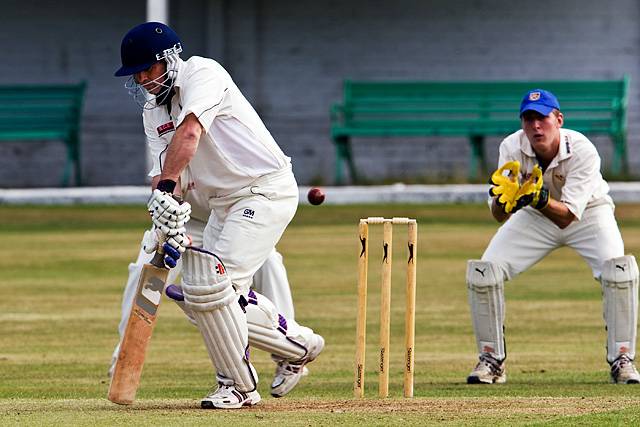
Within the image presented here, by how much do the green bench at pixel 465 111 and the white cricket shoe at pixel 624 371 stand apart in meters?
10.9

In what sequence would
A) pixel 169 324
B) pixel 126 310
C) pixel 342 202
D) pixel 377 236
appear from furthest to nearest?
pixel 342 202 → pixel 377 236 → pixel 169 324 → pixel 126 310

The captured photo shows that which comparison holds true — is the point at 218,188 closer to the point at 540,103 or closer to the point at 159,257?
the point at 159,257

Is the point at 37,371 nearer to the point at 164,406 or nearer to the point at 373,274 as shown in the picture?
the point at 164,406

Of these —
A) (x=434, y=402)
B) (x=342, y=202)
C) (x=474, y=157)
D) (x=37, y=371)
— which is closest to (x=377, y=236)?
(x=342, y=202)

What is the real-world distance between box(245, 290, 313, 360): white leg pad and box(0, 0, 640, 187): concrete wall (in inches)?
510

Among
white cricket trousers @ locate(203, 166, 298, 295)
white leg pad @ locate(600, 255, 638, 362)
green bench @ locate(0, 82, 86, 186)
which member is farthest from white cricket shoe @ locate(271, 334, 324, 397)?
green bench @ locate(0, 82, 86, 186)

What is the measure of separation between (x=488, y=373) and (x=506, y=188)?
843 mm

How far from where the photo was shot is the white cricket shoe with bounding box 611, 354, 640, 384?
6.98 m

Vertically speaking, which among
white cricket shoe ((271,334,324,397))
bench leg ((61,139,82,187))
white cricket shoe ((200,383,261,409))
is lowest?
white cricket shoe ((200,383,261,409))

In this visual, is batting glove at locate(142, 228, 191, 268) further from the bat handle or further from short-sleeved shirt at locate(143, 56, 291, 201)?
short-sleeved shirt at locate(143, 56, 291, 201)

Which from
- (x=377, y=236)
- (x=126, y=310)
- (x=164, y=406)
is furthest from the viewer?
(x=377, y=236)

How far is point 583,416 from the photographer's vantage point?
18.1 ft

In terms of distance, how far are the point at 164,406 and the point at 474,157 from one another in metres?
12.6

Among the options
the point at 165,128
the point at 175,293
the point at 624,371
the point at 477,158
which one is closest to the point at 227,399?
the point at 175,293
